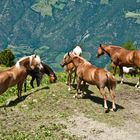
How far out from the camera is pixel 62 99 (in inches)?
1009

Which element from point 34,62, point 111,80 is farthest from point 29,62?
point 111,80

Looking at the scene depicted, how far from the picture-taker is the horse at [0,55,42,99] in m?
25.0

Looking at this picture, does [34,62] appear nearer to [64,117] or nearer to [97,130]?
[64,117]

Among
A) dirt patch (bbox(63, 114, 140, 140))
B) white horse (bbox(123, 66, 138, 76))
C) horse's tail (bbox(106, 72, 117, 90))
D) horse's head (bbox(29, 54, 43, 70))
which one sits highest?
horse's head (bbox(29, 54, 43, 70))

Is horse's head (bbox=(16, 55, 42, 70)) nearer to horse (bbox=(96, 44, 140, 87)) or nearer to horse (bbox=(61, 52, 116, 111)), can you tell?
horse (bbox=(61, 52, 116, 111))

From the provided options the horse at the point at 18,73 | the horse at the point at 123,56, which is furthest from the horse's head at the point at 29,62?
the horse at the point at 123,56

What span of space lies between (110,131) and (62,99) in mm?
4710

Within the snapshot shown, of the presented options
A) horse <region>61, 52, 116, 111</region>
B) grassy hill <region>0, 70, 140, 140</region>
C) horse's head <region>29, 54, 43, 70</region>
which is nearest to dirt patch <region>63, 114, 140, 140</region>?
grassy hill <region>0, 70, 140, 140</region>

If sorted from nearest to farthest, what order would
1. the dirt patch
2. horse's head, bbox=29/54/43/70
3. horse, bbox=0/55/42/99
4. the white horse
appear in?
the dirt patch → horse, bbox=0/55/42/99 → horse's head, bbox=29/54/43/70 → the white horse

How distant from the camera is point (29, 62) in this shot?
87.2 feet

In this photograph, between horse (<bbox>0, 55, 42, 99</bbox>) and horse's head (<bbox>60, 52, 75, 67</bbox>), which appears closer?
horse (<bbox>0, 55, 42, 99</bbox>)

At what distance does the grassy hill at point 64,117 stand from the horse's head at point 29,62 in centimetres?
152

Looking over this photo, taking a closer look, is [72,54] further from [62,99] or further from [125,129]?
[125,129]

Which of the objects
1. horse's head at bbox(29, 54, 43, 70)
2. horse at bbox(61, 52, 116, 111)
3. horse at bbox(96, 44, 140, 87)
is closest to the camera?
horse at bbox(61, 52, 116, 111)
